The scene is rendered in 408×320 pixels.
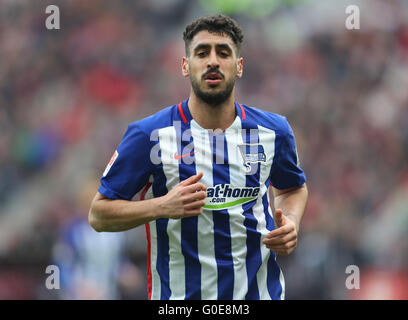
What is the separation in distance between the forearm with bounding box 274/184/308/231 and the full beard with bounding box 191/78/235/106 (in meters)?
0.69

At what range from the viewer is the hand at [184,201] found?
2.69 metres

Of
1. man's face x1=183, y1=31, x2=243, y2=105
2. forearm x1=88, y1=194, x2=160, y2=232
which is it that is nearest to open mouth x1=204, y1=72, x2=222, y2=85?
man's face x1=183, y1=31, x2=243, y2=105

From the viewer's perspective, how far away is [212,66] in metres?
3.01

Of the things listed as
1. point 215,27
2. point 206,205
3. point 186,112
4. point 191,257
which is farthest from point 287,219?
point 215,27

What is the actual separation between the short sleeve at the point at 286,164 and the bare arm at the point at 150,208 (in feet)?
2.02

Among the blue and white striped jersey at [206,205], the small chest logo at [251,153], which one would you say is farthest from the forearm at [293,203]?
the small chest logo at [251,153]

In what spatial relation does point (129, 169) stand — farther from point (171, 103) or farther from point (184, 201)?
point (171, 103)

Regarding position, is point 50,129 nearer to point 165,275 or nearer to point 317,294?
point 317,294

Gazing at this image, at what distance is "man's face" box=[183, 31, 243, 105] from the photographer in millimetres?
3025

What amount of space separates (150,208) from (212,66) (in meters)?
0.80

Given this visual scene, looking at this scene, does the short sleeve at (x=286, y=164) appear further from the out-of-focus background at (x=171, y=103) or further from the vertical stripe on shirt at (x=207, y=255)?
the out-of-focus background at (x=171, y=103)

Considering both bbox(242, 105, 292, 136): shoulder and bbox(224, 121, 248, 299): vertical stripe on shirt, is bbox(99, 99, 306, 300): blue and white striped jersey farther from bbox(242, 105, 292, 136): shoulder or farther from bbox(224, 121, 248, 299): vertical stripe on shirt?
bbox(242, 105, 292, 136): shoulder

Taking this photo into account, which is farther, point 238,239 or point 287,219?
point 238,239
